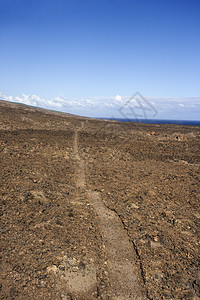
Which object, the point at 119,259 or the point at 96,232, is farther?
the point at 96,232

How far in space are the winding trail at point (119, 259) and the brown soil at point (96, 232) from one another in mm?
21

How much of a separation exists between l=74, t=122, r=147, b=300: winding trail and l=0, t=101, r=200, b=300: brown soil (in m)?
0.02

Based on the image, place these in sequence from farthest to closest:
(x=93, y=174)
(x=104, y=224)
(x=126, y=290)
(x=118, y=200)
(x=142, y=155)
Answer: (x=142, y=155) → (x=93, y=174) → (x=118, y=200) → (x=104, y=224) → (x=126, y=290)

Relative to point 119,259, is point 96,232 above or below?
above

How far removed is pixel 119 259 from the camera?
4641 mm

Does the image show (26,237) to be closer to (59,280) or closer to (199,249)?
(59,280)

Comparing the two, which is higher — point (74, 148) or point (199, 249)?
point (74, 148)

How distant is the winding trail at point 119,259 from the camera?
390 centimetres

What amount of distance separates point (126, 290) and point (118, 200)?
138 inches

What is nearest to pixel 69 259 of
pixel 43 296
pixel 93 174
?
pixel 43 296

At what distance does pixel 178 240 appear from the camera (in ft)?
17.7

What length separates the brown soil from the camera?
395cm

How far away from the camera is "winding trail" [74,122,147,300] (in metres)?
3.90

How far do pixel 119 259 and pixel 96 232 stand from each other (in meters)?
1.00
